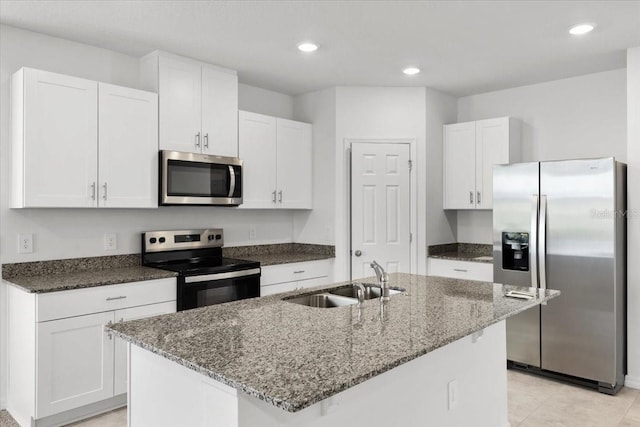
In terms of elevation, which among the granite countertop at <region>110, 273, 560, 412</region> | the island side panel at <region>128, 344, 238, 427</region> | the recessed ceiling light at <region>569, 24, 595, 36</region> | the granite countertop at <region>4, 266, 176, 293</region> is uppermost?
the recessed ceiling light at <region>569, 24, 595, 36</region>

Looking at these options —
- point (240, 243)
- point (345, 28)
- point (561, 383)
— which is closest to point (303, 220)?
point (240, 243)

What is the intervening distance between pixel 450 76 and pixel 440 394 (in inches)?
119

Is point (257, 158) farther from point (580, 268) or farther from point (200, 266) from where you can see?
point (580, 268)

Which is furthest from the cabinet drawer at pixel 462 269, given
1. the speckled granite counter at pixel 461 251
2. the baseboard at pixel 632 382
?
the baseboard at pixel 632 382

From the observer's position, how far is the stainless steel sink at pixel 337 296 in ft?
8.00

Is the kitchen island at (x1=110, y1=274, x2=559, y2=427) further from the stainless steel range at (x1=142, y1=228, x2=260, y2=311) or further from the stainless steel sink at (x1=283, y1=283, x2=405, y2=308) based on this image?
the stainless steel range at (x1=142, y1=228, x2=260, y2=311)

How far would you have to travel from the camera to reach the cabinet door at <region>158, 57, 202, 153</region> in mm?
3523

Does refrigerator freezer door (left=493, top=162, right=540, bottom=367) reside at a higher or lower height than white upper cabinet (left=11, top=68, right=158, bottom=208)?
lower

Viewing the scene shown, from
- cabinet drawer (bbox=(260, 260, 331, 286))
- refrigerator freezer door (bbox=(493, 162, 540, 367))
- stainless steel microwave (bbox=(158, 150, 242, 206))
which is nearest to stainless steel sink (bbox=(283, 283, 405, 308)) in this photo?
cabinet drawer (bbox=(260, 260, 331, 286))

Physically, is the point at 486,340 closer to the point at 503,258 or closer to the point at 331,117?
the point at 503,258

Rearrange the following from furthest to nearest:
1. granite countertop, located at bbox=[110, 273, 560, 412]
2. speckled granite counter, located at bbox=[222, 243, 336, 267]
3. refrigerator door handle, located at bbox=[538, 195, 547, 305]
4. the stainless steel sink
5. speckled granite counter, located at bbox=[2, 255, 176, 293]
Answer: speckled granite counter, located at bbox=[222, 243, 336, 267], refrigerator door handle, located at bbox=[538, 195, 547, 305], speckled granite counter, located at bbox=[2, 255, 176, 293], the stainless steel sink, granite countertop, located at bbox=[110, 273, 560, 412]

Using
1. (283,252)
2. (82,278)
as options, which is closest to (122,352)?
(82,278)

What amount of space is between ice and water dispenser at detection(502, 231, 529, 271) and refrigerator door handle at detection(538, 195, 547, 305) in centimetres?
12

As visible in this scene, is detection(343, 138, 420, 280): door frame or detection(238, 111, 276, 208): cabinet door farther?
detection(343, 138, 420, 280): door frame
